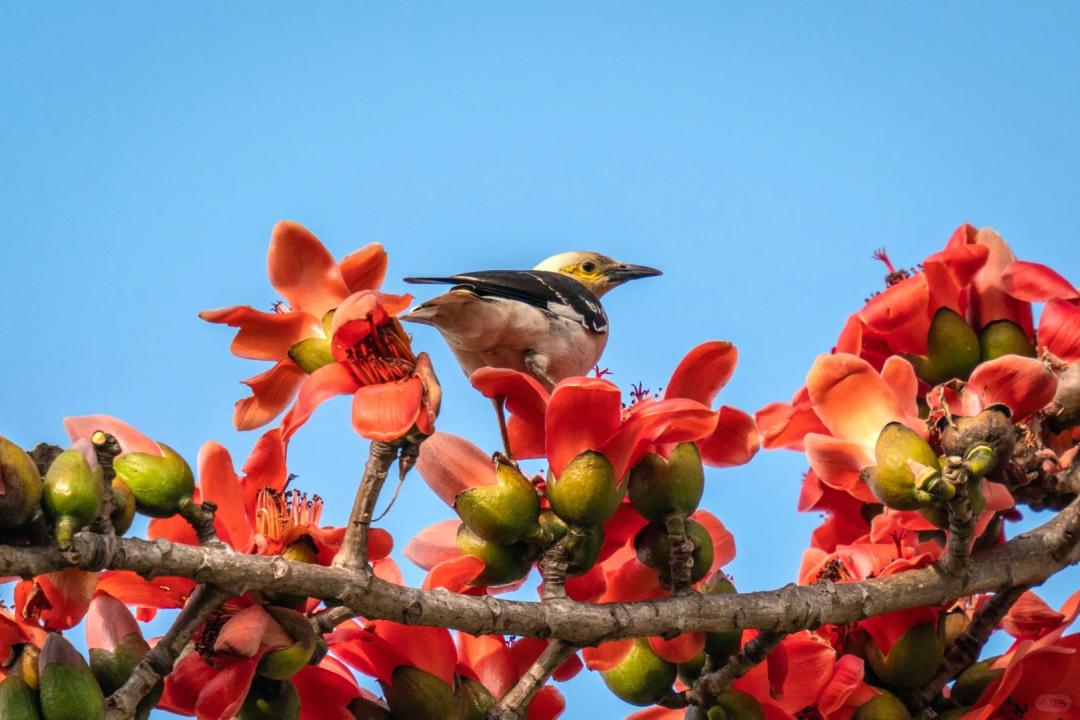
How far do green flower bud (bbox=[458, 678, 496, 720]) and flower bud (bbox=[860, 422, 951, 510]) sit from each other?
996mm

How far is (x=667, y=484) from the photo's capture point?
320 centimetres

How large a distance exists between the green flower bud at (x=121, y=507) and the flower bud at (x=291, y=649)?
1.09 feet

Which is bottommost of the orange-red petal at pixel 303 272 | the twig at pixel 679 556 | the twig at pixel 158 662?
the twig at pixel 158 662

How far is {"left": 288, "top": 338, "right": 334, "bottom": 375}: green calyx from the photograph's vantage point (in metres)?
3.26

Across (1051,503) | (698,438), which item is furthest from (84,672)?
(1051,503)

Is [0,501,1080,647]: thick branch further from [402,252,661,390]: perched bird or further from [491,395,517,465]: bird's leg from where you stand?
[402,252,661,390]: perched bird

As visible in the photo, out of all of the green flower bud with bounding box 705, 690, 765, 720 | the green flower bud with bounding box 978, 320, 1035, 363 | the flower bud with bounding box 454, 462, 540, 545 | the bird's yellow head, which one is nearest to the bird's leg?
the flower bud with bounding box 454, 462, 540, 545

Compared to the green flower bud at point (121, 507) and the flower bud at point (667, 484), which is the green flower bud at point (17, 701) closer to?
the green flower bud at point (121, 507)

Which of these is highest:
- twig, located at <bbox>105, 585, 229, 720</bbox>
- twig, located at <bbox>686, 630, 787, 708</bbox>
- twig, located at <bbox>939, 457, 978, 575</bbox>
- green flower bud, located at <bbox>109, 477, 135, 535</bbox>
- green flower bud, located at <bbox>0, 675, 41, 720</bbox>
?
twig, located at <bbox>939, 457, 978, 575</bbox>

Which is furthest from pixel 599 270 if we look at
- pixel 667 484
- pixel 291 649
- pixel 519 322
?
pixel 291 649

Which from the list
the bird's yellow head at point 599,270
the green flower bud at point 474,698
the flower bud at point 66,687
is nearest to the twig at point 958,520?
the green flower bud at point 474,698

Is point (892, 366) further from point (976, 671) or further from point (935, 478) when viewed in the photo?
point (976, 671)

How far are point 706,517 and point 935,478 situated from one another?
28.0 inches

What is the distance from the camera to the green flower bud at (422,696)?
3195 mm
